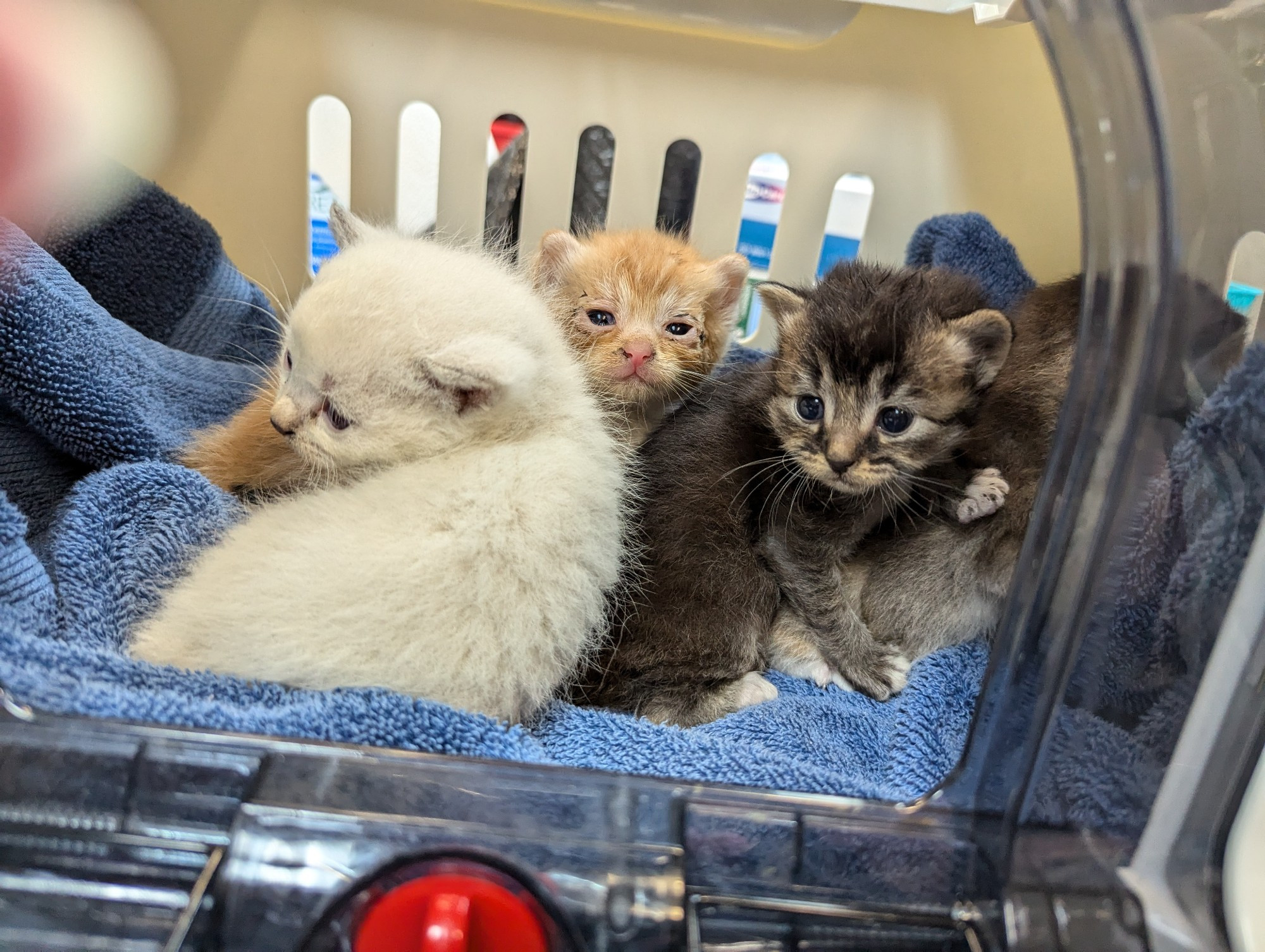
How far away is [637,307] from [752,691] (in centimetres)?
69

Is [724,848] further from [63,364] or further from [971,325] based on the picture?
[63,364]

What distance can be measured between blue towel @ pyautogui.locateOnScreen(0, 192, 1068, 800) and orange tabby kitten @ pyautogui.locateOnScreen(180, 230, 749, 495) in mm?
161

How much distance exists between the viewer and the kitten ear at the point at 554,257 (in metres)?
1.56

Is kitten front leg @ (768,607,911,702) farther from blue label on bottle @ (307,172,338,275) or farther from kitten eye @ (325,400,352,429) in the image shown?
blue label on bottle @ (307,172,338,275)

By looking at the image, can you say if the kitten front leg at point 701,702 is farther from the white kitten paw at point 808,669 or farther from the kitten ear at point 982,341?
the kitten ear at point 982,341

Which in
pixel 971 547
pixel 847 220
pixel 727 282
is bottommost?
pixel 971 547

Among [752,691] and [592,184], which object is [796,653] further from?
[592,184]

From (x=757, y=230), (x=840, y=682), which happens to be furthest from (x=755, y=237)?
(x=840, y=682)

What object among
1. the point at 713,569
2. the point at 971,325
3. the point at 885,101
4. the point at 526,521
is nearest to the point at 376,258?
the point at 526,521

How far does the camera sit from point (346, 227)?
1324mm

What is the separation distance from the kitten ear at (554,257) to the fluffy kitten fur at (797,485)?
39 centimetres

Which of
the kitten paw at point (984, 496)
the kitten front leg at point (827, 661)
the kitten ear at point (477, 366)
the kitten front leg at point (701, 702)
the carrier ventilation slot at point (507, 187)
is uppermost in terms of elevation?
the carrier ventilation slot at point (507, 187)

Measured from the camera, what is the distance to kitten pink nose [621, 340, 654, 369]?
147cm

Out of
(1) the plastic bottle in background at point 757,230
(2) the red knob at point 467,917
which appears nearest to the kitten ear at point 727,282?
(1) the plastic bottle in background at point 757,230
